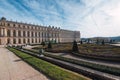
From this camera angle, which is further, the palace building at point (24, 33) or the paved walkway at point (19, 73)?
the palace building at point (24, 33)

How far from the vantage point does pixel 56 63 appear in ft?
32.0

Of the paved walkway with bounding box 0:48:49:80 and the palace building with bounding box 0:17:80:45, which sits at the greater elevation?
the palace building with bounding box 0:17:80:45

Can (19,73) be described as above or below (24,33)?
below

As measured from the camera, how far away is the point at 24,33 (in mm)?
75750

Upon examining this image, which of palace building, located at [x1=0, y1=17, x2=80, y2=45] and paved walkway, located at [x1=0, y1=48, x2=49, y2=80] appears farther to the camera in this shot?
palace building, located at [x1=0, y1=17, x2=80, y2=45]

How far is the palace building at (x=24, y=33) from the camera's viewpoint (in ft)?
205

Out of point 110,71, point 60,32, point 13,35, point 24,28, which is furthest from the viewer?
point 60,32

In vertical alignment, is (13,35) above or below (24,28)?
below

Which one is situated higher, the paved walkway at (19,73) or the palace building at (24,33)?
the palace building at (24,33)

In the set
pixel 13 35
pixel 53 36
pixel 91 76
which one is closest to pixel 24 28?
pixel 13 35

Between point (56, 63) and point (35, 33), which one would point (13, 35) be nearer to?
point (35, 33)

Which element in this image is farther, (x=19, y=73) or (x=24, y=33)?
(x=24, y=33)

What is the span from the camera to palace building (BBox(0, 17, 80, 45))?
205ft

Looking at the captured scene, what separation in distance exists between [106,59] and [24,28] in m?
68.8
